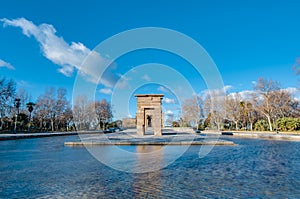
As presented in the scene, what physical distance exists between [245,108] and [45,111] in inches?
1693

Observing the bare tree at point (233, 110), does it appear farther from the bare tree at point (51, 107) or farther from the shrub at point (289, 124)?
the bare tree at point (51, 107)

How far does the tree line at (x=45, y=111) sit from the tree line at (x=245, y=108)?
72.0ft

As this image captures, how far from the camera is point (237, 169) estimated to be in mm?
7539

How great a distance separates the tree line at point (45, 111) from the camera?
3947 cm

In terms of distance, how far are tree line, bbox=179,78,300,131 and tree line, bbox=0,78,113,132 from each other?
72.0 feet

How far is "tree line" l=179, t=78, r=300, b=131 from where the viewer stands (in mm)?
39781

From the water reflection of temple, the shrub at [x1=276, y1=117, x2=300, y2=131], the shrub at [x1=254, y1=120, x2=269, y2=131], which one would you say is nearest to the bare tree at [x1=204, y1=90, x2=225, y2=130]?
the shrub at [x1=254, y1=120, x2=269, y2=131]

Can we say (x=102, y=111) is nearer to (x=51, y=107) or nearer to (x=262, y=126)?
(x=51, y=107)

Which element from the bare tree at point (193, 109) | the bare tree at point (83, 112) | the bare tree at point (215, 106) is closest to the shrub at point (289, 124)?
A: the bare tree at point (215, 106)

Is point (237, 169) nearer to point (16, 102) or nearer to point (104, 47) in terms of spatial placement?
point (104, 47)

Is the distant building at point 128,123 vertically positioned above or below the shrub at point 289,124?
above

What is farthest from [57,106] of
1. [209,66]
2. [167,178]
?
[167,178]

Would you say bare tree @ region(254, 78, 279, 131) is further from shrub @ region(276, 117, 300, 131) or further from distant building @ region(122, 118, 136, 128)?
distant building @ region(122, 118, 136, 128)

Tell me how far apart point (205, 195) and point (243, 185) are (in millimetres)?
1402
